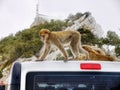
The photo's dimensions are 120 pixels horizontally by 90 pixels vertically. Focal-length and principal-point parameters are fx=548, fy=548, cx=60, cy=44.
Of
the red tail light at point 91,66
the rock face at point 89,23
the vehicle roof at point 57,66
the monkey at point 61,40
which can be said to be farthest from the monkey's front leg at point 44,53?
the rock face at point 89,23

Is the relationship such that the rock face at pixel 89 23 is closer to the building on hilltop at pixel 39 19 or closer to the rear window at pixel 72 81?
the building on hilltop at pixel 39 19

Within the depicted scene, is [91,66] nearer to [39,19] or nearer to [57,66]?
[57,66]

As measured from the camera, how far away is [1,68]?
13.6 meters

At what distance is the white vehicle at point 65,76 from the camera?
4.45 meters

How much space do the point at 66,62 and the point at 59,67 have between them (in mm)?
111

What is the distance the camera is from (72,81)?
14.9 feet

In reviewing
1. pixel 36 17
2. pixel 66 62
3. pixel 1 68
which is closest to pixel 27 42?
pixel 1 68

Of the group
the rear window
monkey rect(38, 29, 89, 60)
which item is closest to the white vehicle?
the rear window

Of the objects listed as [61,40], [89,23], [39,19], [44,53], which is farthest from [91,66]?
[39,19]

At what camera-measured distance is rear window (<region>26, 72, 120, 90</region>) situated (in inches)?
176

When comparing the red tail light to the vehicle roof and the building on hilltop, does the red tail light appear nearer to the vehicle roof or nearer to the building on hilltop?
the vehicle roof

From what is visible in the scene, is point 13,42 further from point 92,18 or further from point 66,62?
point 66,62

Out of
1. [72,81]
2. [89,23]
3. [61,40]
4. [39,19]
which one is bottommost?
[72,81]

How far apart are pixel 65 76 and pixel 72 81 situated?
71 millimetres
